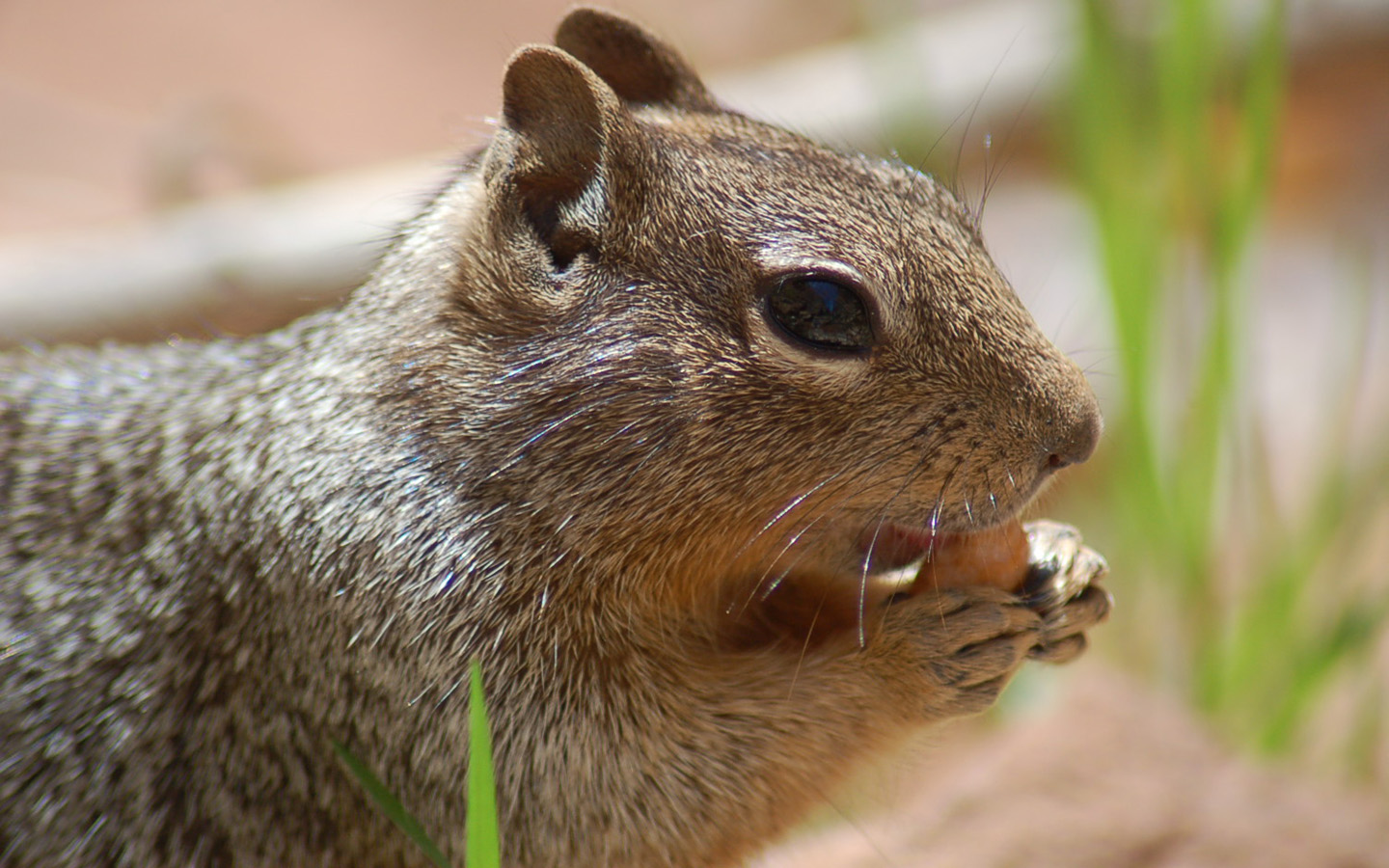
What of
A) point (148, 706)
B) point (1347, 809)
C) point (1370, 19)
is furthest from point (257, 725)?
point (1370, 19)

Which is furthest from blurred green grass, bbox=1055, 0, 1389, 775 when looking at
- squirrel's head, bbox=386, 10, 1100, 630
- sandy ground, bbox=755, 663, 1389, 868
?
squirrel's head, bbox=386, 10, 1100, 630

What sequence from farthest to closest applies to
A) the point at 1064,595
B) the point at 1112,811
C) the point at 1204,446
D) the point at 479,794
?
the point at 1204,446, the point at 1112,811, the point at 1064,595, the point at 479,794

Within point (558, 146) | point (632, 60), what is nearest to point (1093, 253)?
point (632, 60)

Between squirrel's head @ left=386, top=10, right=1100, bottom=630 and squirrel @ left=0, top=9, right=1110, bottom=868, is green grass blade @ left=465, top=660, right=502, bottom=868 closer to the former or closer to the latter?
squirrel @ left=0, top=9, right=1110, bottom=868

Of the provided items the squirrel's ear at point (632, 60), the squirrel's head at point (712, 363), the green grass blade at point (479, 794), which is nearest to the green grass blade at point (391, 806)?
the green grass blade at point (479, 794)

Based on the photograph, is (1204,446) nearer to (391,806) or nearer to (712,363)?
(712,363)
